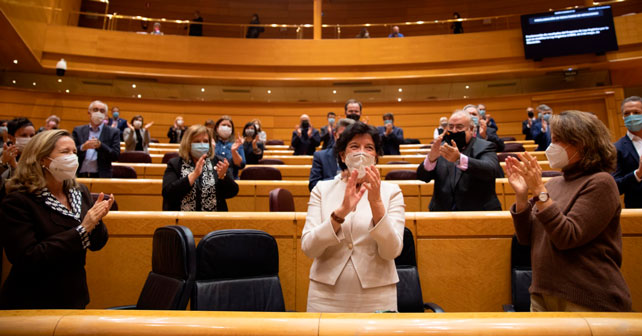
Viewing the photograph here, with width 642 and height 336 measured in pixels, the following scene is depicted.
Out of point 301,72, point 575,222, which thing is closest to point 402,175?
point 575,222

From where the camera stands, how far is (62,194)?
1764 mm

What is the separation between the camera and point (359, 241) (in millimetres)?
1463

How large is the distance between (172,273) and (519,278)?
1.64m

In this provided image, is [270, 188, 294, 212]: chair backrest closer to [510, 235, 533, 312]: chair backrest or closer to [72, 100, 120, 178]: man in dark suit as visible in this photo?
[510, 235, 533, 312]: chair backrest

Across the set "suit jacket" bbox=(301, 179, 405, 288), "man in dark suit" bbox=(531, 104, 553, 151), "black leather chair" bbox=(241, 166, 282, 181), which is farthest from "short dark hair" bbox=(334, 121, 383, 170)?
"man in dark suit" bbox=(531, 104, 553, 151)

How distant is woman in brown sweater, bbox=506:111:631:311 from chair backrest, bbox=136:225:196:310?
4.23 feet

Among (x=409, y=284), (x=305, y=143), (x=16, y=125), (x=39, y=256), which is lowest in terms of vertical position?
(x=409, y=284)

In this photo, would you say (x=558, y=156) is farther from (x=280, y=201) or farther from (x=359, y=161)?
(x=280, y=201)

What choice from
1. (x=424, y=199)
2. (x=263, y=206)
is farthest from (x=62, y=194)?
(x=424, y=199)

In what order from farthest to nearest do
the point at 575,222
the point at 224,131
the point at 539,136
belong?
the point at 539,136 < the point at 224,131 < the point at 575,222

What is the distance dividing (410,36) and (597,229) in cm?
1002

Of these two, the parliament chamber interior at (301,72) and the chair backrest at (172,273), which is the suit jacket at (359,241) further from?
the parliament chamber interior at (301,72)

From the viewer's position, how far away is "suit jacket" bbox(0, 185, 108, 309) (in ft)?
4.75

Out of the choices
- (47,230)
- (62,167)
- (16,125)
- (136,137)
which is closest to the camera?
(47,230)
